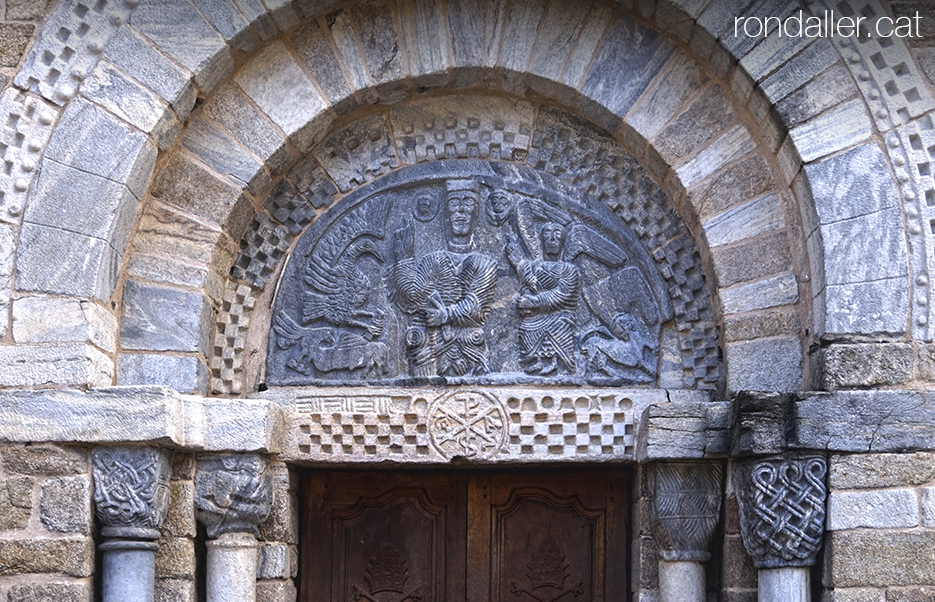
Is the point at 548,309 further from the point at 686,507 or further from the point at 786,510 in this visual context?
the point at 786,510

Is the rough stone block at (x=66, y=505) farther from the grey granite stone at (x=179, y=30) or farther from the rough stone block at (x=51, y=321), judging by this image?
the grey granite stone at (x=179, y=30)

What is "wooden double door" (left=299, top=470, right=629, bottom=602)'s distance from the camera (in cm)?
496

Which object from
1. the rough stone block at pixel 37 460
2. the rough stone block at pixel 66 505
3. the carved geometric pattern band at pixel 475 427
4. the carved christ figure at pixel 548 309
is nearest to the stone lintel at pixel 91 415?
the rough stone block at pixel 37 460

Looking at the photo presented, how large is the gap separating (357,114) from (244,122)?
1.75 feet

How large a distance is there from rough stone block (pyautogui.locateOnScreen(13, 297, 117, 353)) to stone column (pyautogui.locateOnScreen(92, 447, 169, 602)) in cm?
47

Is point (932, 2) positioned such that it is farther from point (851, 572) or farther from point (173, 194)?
point (173, 194)

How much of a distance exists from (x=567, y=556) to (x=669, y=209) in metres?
1.65

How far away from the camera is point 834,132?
173 inches

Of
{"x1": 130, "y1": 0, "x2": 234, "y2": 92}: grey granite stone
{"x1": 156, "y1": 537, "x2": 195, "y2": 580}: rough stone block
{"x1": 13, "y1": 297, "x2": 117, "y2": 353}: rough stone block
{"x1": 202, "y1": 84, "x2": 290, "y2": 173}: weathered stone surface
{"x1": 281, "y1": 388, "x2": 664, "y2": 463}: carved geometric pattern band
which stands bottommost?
{"x1": 156, "y1": 537, "x2": 195, "y2": 580}: rough stone block

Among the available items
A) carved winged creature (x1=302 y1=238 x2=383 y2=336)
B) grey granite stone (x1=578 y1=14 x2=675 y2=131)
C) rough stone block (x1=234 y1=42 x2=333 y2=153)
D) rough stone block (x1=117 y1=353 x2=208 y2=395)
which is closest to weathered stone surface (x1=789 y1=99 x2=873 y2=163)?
grey granite stone (x1=578 y1=14 x2=675 y2=131)

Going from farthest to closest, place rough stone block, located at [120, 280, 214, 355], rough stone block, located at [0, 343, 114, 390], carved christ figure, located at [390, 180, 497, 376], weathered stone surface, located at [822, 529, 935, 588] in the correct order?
1. carved christ figure, located at [390, 180, 497, 376]
2. rough stone block, located at [120, 280, 214, 355]
3. rough stone block, located at [0, 343, 114, 390]
4. weathered stone surface, located at [822, 529, 935, 588]

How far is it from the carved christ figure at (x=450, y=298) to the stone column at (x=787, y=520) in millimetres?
1325

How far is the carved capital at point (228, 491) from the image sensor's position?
4.50 meters

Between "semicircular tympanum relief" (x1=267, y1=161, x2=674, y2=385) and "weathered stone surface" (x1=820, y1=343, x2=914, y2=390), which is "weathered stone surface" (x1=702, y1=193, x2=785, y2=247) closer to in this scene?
"semicircular tympanum relief" (x1=267, y1=161, x2=674, y2=385)
